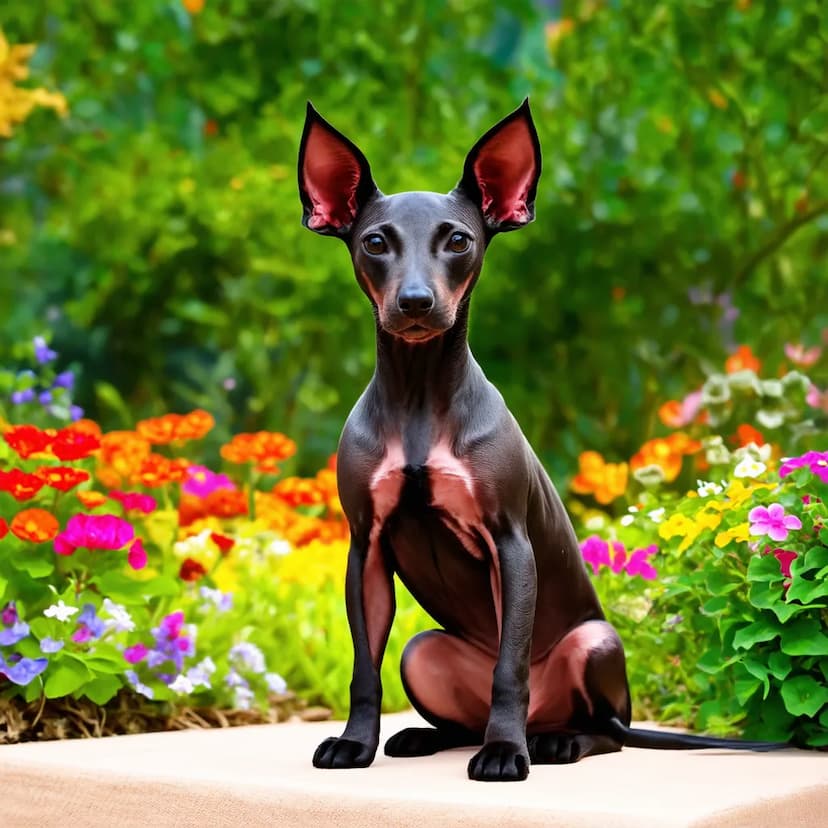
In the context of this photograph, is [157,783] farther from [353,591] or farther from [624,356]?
[624,356]

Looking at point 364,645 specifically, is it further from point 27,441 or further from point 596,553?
point 596,553

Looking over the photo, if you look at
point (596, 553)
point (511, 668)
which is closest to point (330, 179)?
point (511, 668)

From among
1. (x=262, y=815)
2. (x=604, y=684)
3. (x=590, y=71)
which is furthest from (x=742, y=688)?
(x=590, y=71)

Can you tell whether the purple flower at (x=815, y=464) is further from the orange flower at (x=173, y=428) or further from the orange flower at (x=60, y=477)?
the orange flower at (x=173, y=428)

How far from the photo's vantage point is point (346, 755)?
2.92 metres

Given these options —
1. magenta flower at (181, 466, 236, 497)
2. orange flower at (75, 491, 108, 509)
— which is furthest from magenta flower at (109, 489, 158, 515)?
magenta flower at (181, 466, 236, 497)

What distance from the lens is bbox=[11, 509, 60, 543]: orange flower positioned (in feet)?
11.7

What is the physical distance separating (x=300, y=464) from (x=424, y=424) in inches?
169

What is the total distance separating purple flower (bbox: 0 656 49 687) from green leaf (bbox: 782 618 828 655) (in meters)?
1.86

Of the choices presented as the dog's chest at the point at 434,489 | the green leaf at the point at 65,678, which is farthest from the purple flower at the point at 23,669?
the dog's chest at the point at 434,489

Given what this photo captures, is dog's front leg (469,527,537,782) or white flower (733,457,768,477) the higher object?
white flower (733,457,768,477)

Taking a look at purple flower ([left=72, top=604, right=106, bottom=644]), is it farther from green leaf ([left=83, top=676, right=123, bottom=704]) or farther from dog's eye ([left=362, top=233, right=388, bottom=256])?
dog's eye ([left=362, top=233, right=388, bottom=256])

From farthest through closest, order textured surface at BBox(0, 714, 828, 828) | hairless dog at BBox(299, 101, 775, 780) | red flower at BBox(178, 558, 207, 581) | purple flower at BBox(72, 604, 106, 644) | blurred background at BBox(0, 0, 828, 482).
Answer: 1. blurred background at BBox(0, 0, 828, 482)
2. red flower at BBox(178, 558, 207, 581)
3. purple flower at BBox(72, 604, 106, 644)
4. hairless dog at BBox(299, 101, 775, 780)
5. textured surface at BBox(0, 714, 828, 828)

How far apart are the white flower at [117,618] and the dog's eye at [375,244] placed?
4.43 feet
